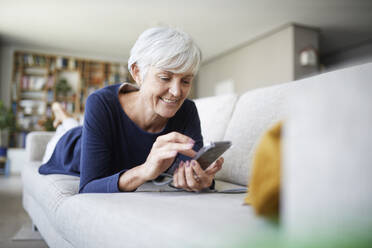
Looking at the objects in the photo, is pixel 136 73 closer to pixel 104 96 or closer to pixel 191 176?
pixel 104 96

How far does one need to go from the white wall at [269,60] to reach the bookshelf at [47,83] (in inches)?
106

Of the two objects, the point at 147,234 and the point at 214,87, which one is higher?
the point at 214,87

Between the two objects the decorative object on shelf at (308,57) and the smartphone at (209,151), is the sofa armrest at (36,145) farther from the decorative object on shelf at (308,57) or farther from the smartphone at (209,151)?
the decorative object on shelf at (308,57)

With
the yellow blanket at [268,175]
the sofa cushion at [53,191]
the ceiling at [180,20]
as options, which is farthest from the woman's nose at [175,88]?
the ceiling at [180,20]

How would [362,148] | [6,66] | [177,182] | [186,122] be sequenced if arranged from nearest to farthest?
[362,148]
[177,182]
[186,122]
[6,66]

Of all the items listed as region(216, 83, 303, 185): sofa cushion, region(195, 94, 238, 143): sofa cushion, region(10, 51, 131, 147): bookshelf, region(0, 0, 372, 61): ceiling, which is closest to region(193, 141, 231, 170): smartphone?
region(216, 83, 303, 185): sofa cushion

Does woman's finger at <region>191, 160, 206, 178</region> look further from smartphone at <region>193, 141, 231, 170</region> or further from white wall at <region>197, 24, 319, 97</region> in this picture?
white wall at <region>197, 24, 319, 97</region>

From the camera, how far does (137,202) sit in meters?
0.82

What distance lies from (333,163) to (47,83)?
7.48m

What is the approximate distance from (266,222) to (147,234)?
0.78 ft

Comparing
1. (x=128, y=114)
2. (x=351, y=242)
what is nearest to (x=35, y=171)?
(x=128, y=114)

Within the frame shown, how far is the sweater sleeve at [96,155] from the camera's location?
1017mm

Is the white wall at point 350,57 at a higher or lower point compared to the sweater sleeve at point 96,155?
higher

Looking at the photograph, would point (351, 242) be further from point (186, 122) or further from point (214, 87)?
point (214, 87)
